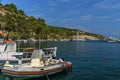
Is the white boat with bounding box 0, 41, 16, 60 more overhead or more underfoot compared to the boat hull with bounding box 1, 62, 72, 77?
more overhead

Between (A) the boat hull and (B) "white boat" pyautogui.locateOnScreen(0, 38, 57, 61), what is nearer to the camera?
(A) the boat hull

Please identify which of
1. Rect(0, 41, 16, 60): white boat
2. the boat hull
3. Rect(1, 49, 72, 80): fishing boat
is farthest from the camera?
Rect(0, 41, 16, 60): white boat

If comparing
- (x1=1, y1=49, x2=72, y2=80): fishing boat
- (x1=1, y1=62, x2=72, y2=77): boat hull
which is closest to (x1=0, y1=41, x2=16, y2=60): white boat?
(x1=1, y1=49, x2=72, y2=80): fishing boat

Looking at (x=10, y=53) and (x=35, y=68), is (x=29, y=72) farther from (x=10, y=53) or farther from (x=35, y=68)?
(x=10, y=53)

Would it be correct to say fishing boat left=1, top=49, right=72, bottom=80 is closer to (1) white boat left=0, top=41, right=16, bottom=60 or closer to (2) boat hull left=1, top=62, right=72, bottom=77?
(2) boat hull left=1, top=62, right=72, bottom=77

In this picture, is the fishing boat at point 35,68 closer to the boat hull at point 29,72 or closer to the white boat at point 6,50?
the boat hull at point 29,72

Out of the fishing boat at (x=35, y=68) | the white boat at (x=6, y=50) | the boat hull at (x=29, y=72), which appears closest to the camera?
the boat hull at (x=29, y=72)

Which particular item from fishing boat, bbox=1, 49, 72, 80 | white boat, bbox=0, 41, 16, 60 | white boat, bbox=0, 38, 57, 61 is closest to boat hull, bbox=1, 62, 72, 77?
fishing boat, bbox=1, 49, 72, 80

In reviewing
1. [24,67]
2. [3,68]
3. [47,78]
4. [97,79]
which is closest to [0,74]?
[3,68]

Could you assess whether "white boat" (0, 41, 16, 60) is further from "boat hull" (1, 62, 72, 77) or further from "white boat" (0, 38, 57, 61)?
"boat hull" (1, 62, 72, 77)

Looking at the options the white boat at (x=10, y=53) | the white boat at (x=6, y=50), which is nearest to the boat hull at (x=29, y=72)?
the white boat at (x=10, y=53)

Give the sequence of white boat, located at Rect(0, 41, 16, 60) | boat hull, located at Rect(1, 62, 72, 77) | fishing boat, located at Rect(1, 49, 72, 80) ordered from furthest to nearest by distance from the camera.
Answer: white boat, located at Rect(0, 41, 16, 60), fishing boat, located at Rect(1, 49, 72, 80), boat hull, located at Rect(1, 62, 72, 77)

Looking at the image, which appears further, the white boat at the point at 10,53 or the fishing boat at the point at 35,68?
the white boat at the point at 10,53

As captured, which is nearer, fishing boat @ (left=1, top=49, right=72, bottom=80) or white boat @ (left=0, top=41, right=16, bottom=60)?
fishing boat @ (left=1, top=49, right=72, bottom=80)
